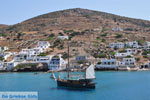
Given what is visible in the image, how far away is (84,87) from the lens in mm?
44281


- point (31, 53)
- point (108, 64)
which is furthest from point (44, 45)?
point (108, 64)

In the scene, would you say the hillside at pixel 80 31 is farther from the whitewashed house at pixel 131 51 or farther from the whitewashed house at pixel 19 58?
the whitewashed house at pixel 19 58

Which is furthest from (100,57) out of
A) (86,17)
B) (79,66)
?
(86,17)

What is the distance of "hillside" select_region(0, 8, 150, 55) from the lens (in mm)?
107300

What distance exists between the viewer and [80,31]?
428 ft

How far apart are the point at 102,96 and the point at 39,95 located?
9643 mm

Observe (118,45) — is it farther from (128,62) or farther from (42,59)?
(42,59)

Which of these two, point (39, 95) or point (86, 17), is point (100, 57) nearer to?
point (39, 95)

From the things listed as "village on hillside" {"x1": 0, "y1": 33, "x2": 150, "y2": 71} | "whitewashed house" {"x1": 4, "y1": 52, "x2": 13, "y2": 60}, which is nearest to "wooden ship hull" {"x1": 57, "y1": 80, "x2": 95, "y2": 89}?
"village on hillside" {"x1": 0, "y1": 33, "x2": 150, "y2": 71}

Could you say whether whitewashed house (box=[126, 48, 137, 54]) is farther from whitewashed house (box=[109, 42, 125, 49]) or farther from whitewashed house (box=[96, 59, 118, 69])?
whitewashed house (box=[96, 59, 118, 69])

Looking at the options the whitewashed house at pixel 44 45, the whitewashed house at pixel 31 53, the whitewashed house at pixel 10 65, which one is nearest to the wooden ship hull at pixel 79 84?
the whitewashed house at pixel 10 65

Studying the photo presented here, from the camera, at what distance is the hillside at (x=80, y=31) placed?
4224 inches

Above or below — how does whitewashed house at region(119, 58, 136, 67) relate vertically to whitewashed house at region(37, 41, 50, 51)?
below

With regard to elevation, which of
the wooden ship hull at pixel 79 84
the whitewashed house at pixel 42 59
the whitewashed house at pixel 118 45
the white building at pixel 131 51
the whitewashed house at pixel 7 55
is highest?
the whitewashed house at pixel 118 45
